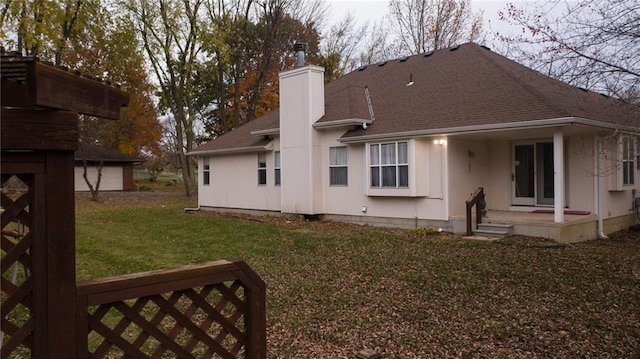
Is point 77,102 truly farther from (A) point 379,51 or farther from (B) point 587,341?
(A) point 379,51

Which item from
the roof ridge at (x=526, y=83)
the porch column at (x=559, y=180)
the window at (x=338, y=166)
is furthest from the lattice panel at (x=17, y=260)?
the window at (x=338, y=166)

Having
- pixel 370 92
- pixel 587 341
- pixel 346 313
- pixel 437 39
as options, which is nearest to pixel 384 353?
pixel 346 313

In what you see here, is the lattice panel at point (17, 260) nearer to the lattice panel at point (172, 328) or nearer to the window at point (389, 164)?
the lattice panel at point (172, 328)

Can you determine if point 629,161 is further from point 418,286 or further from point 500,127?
point 418,286

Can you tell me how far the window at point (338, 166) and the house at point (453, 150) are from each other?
0.10ft

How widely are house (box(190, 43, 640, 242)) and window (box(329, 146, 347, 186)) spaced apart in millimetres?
31

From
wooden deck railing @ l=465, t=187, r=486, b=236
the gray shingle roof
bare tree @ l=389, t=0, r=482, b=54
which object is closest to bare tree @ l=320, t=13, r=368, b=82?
bare tree @ l=389, t=0, r=482, b=54

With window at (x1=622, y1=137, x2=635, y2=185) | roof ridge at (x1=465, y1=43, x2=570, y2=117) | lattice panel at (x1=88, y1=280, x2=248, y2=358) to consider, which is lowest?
lattice panel at (x1=88, y1=280, x2=248, y2=358)

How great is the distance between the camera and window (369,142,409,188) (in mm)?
12820

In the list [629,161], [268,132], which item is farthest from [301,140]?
[629,161]

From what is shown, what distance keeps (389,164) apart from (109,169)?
26994 mm

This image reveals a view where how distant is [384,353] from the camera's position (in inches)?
188

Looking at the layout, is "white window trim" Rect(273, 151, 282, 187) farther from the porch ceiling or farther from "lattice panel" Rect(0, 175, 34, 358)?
"lattice panel" Rect(0, 175, 34, 358)

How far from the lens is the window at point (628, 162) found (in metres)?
12.3
